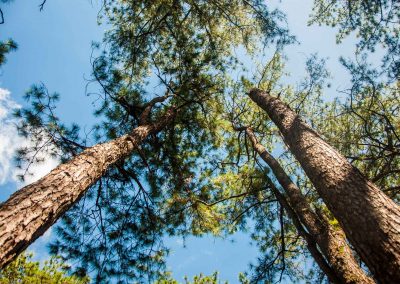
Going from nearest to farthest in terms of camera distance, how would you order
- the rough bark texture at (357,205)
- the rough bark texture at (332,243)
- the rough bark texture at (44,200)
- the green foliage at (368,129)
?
the rough bark texture at (357,205) < the rough bark texture at (44,200) < the rough bark texture at (332,243) < the green foliage at (368,129)

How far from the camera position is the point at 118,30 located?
259 inches

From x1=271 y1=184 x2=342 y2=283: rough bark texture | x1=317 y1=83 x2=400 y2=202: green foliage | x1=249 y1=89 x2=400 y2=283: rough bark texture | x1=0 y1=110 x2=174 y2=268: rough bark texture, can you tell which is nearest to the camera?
x1=249 y1=89 x2=400 y2=283: rough bark texture

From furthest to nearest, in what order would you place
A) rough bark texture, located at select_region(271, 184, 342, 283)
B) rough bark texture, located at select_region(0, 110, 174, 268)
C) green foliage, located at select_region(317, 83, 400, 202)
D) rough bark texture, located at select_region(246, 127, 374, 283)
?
green foliage, located at select_region(317, 83, 400, 202)
rough bark texture, located at select_region(271, 184, 342, 283)
rough bark texture, located at select_region(246, 127, 374, 283)
rough bark texture, located at select_region(0, 110, 174, 268)

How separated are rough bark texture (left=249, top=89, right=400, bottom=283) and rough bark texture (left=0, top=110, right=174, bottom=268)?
256 centimetres

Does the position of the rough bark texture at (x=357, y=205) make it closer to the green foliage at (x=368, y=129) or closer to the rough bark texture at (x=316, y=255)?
the rough bark texture at (x=316, y=255)

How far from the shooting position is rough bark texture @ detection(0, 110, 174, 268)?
2236 millimetres

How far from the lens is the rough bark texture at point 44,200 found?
7.34 feet

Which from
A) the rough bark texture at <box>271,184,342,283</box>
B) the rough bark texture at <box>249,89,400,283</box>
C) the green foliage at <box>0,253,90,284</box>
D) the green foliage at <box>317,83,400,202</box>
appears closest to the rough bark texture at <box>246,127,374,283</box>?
the rough bark texture at <box>271,184,342,283</box>

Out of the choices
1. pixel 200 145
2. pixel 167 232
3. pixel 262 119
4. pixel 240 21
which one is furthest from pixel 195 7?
pixel 167 232

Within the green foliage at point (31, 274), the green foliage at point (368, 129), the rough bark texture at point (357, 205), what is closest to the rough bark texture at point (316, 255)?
the rough bark texture at point (357, 205)

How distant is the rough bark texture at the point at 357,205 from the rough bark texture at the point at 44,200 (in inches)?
101

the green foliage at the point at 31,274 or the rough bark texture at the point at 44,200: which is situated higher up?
the green foliage at the point at 31,274

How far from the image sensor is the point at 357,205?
2.58 meters

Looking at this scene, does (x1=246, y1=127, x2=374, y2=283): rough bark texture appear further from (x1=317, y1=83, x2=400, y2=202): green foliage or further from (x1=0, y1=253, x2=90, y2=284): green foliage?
(x1=0, y1=253, x2=90, y2=284): green foliage
